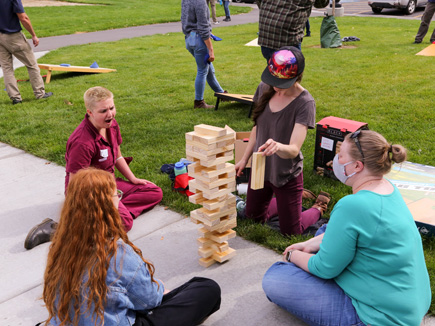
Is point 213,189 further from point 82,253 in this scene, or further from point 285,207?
point 82,253

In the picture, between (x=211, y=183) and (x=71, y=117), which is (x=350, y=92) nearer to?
(x=71, y=117)

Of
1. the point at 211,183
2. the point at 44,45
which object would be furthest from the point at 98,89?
the point at 44,45

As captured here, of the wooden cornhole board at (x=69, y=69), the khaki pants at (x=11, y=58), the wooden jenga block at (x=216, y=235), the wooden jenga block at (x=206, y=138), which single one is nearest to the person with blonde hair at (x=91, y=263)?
the wooden jenga block at (x=206, y=138)

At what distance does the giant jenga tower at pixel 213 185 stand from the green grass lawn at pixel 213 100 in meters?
0.45

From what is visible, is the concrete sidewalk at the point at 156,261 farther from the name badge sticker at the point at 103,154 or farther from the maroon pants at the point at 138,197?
the name badge sticker at the point at 103,154

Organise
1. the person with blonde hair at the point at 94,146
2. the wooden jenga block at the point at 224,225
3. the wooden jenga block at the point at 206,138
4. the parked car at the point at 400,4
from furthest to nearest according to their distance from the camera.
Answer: the parked car at the point at 400,4, the person with blonde hair at the point at 94,146, the wooden jenga block at the point at 224,225, the wooden jenga block at the point at 206,138

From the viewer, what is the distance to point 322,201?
4.29 m

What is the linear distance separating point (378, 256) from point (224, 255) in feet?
4.69

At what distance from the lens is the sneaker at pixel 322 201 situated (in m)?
4.21

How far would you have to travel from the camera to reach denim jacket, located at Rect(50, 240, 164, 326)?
2.30 metres

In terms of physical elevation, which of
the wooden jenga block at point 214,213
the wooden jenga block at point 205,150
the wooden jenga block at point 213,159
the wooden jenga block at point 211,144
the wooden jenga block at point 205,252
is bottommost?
the wooden jenga block at point 205,252

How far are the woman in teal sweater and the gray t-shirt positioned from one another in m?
0.86

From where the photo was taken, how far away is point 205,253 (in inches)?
140

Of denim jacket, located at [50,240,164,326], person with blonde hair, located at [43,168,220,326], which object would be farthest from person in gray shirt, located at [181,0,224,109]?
denim jacket, located at [50,240,164,326]
